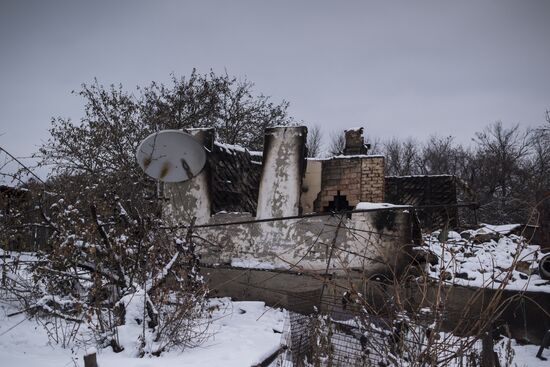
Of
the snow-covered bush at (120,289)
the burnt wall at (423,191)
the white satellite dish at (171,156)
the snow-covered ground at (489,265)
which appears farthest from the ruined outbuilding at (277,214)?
the burnt wall at (423,191)

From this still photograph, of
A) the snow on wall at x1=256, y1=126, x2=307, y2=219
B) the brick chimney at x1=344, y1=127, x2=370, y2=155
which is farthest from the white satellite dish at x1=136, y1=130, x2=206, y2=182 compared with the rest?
the brick chimney at x1=344, y1=127, x2=370, y2=155

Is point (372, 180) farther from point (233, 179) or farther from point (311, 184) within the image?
point (233, 179)

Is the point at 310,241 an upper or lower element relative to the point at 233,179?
lower

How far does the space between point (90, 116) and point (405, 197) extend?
12.3 metres

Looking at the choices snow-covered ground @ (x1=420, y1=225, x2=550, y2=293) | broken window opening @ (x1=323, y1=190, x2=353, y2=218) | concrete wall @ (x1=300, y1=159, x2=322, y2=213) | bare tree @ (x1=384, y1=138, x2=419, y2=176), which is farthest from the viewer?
bare tree @ (x1=384, y1=138, x2=419, y2=176)

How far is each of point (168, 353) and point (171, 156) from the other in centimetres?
375

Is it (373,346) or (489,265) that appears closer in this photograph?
(373,346)

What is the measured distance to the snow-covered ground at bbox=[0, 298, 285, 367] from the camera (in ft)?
12.5

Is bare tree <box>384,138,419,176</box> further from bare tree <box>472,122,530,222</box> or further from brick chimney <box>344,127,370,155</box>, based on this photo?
brick chimney <box>344,127,370,155</box>

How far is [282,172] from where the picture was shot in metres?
6.98

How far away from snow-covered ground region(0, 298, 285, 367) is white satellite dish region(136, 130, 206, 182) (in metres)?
2.80

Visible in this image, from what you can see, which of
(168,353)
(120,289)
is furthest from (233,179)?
(168,353)

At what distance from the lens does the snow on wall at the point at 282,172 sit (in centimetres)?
686

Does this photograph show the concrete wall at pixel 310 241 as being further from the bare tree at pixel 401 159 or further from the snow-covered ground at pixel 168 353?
the bare tree at pixel 401 159
